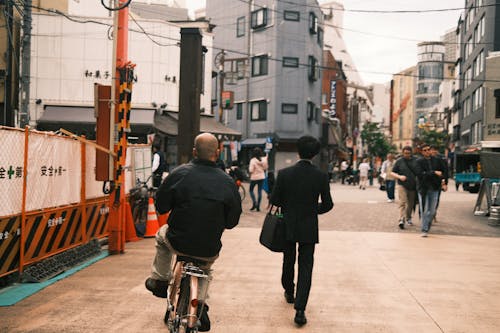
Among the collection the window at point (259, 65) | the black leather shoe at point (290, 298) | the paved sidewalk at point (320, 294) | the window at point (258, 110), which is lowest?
the paved sidewalk at point (320, 294)

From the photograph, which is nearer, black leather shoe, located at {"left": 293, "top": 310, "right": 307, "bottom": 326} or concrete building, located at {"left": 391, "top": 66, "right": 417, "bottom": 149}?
black leather shoe, located at {"left": 293, "top": 310, "right": 307, "bottom": 326}

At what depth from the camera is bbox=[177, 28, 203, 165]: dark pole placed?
513 inches

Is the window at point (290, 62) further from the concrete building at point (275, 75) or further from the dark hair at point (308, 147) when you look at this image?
the dark hair at point (308, 147)

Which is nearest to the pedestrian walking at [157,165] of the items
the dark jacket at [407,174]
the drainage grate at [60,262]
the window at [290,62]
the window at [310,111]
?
the drainage grate at [60,262]

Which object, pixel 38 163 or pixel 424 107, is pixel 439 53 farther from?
pixel 38 163

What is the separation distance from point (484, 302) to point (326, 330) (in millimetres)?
2202

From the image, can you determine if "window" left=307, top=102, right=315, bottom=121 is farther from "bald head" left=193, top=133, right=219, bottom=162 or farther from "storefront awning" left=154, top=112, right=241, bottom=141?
"bald head" left=193, top=133, right=219, bottom=162

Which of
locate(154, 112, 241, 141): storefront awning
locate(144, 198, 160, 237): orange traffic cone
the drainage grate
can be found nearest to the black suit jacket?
the drainage grate

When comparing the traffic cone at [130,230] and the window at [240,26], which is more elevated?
the window at [240,26]

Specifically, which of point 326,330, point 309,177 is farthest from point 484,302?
point 309,177

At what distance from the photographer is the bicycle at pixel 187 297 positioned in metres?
3.64

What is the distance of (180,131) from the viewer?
13.1 m

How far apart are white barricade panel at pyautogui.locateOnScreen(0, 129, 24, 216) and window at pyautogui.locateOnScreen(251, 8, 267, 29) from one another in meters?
36.0

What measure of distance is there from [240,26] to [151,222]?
35.1 metres
